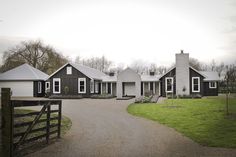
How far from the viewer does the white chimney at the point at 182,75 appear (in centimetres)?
4012

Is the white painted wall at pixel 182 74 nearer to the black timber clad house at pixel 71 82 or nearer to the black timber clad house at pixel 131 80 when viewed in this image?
the black timber clad house at pixel 131 80

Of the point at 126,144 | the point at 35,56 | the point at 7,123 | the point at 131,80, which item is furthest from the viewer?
the point at 35,56

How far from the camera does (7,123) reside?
7.89m

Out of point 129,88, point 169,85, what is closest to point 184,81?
point 169,85

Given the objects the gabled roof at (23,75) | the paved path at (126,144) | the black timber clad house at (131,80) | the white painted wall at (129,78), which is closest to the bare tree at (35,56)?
the gabled roof at (23,75)

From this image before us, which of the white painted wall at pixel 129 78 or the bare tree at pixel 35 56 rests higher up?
the bare tree at pixel 35 56

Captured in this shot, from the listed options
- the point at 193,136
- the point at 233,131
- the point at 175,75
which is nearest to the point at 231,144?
the point at 193,136

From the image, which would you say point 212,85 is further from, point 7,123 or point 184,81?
point 7,123

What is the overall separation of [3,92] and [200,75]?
35.5 m

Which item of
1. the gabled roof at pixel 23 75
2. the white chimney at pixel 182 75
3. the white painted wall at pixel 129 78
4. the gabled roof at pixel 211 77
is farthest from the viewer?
the gabled roof at pixel 211 77

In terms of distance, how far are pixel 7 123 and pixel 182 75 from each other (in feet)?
113

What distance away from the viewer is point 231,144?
9.73m

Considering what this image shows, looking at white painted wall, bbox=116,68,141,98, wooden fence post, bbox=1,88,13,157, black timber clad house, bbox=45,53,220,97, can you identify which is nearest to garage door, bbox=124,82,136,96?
black timber clad house, bbox=45,53,220,97

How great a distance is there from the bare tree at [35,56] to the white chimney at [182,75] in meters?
34.5
